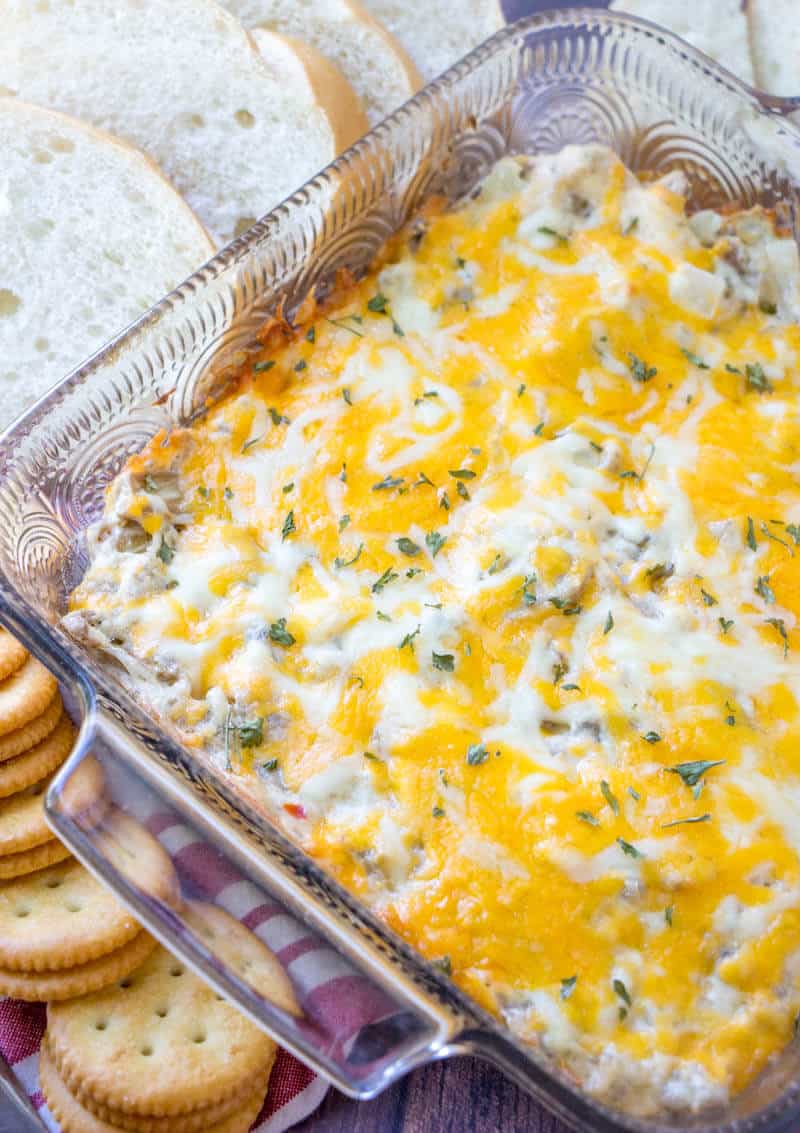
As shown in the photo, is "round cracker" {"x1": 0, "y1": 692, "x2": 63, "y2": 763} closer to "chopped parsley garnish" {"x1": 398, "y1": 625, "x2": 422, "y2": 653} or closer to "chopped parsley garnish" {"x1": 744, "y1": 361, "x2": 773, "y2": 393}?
"chopped parsley garnish" {"x1": 398, "y1": 625, "x2": 422, "y2": 653}

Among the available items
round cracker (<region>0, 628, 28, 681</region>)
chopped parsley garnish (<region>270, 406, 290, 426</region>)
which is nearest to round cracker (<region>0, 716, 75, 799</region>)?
round cracker (<region>0, 628, 28, 681</region>)

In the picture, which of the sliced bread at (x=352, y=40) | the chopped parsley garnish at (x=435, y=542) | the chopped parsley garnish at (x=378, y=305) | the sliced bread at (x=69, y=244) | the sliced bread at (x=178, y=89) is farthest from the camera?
the sliced bread at (x=352, y=40)

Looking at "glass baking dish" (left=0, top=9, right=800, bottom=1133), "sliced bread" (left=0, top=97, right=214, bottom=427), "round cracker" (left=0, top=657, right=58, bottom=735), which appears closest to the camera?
"glass baking dish" (left=0, top=9, right=800, bottom=1133)

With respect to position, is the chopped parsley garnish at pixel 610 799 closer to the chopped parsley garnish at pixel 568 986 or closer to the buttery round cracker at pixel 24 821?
the chopped parsley garnish at pixel 568 986

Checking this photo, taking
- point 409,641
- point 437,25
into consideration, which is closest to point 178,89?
point 437,25

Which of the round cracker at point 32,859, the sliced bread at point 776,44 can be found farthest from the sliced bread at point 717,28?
the round cracker at point 32,859

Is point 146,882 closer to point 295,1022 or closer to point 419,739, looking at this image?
point 295,1022
